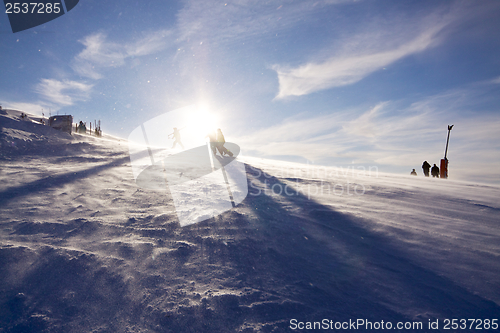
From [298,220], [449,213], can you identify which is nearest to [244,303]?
[298,220]

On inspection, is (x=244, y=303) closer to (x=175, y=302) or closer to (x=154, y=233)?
(x=175, y=302)

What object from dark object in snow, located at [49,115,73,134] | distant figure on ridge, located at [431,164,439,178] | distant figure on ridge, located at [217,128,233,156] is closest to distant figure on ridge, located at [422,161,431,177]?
distant figure on ridge, located at [431,164,439,178]

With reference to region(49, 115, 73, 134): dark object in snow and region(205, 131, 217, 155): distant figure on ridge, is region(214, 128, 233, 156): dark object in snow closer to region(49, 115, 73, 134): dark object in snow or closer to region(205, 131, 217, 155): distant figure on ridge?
region(205, 131, 217, 155): distant figure on ridge

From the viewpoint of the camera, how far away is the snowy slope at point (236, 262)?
6.74ft

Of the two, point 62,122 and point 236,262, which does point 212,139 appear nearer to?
point 236,262

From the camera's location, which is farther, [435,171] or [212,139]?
[435,171]

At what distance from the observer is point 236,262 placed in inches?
107

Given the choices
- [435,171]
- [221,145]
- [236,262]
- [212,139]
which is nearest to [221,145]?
[221,145]

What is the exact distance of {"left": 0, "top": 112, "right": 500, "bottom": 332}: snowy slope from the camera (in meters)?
2.05

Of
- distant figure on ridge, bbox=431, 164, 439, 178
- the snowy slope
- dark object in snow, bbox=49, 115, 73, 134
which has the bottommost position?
the snowy slope

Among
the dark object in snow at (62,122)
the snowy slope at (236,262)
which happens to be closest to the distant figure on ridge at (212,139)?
the snowy slope at (236,262)

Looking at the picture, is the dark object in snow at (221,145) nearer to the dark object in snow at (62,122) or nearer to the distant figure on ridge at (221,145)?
the distant figure on ridge at (221,145)

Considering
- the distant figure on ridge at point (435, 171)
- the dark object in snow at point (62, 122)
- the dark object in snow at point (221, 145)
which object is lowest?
the distant figure on ridge at point (435, 171)

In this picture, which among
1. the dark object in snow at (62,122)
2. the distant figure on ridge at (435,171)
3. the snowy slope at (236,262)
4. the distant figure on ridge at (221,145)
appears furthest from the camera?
the distant figure on ridge at (435,171)
